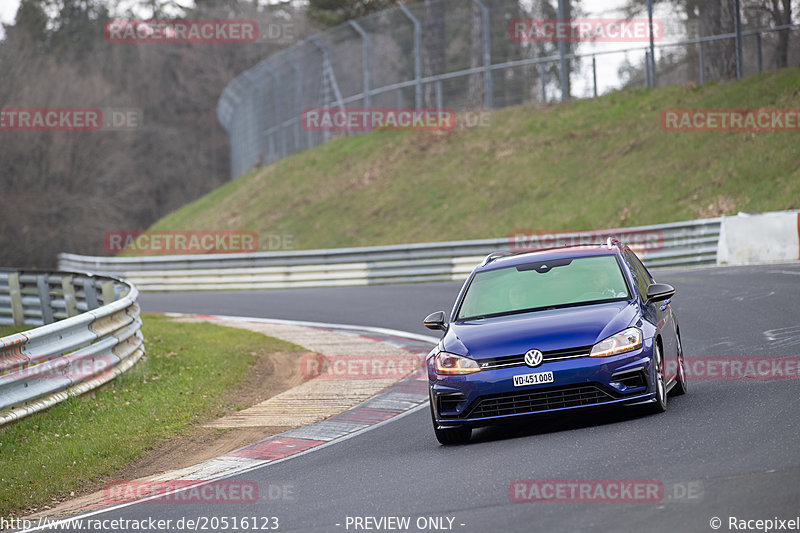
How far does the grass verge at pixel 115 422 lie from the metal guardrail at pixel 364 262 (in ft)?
34.1

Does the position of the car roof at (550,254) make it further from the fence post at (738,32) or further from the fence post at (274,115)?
the fence post at (274,115)

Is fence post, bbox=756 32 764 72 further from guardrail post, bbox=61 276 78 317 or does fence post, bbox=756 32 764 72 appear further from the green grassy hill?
guardrail post, bbox=61 276 78 317

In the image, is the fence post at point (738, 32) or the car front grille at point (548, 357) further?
the fence post at point (738, 32)

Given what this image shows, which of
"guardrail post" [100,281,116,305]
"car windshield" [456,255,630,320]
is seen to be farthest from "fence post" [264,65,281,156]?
"car windshield" [456,255,630,320]

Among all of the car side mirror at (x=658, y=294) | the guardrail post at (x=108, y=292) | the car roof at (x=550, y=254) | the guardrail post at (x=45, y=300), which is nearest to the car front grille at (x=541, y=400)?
the car side mirror at (x=658, y=294)

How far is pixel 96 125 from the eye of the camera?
201 ft

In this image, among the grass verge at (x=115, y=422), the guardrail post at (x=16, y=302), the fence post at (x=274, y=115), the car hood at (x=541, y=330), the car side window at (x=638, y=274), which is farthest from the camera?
the fence post at (x=274, y=115)

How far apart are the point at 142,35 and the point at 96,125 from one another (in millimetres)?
23610

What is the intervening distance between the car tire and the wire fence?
78.1ft

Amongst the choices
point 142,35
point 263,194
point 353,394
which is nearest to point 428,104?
point 263,194

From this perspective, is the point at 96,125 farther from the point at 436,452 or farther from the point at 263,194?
the point at 436,452

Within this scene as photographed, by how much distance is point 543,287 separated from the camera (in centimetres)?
912

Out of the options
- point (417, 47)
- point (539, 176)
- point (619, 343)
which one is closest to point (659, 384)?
point (619, 343)

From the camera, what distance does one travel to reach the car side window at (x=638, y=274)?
29.9 ft
